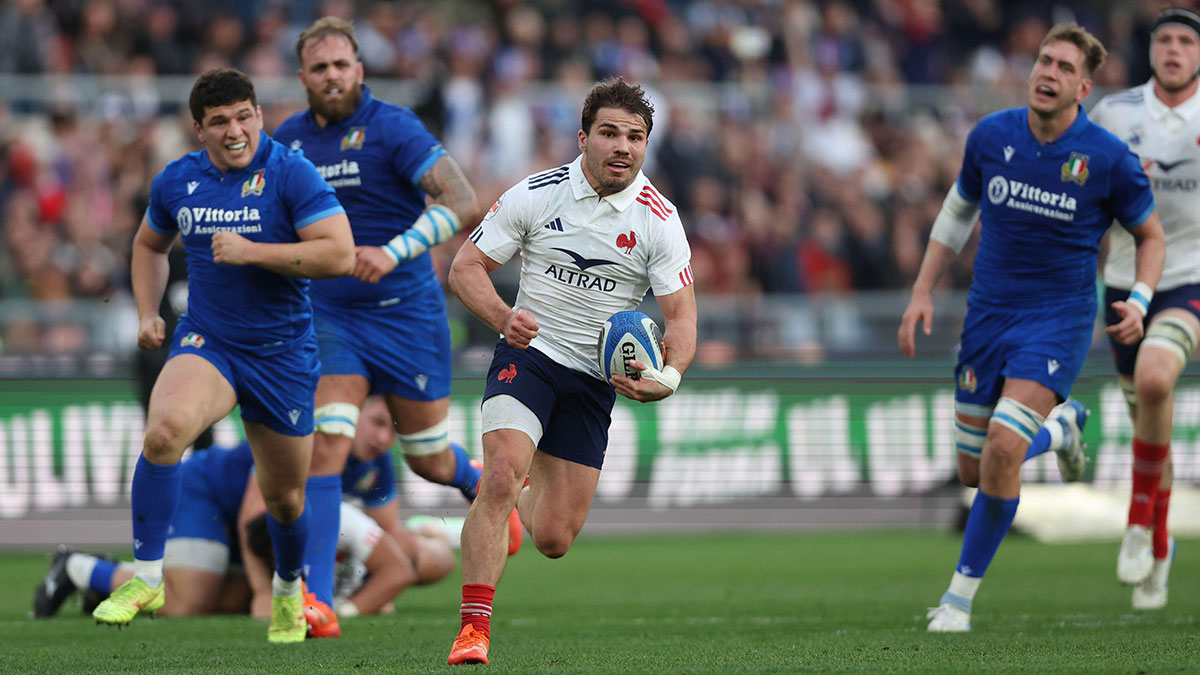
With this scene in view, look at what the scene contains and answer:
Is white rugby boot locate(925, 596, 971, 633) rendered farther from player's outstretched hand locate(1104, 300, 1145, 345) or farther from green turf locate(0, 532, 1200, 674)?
player's outstretched hand locate(1104, 300, 1145, 345)

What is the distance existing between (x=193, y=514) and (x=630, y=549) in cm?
530

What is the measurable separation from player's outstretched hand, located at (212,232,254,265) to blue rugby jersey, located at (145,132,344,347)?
10.7 inches

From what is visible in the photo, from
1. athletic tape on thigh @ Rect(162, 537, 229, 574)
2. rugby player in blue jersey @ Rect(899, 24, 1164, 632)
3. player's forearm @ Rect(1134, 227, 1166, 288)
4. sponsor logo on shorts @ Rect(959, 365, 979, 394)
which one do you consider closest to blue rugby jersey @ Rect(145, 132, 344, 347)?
athletic tape on thigh @ Rect(162, 537, 229, 574)

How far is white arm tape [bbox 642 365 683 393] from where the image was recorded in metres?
6.73

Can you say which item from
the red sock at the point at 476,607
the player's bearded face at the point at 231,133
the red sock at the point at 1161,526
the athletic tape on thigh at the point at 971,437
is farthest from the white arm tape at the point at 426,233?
the red sock at the point at 1161,526

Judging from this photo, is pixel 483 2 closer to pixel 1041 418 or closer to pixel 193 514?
pixel 193 514

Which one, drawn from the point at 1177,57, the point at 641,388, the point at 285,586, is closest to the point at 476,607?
the point at 641,388

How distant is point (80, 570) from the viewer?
978 cm

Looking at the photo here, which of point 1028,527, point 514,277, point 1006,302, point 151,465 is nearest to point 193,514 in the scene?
point 151,465

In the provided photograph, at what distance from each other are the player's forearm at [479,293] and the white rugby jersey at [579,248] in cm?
14

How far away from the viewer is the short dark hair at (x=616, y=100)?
279 inches

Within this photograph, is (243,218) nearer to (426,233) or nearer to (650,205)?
(426,233)

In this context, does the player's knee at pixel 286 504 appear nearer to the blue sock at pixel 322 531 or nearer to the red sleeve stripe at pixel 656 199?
the blue sock at pixel 322 531

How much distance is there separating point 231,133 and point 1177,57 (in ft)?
17.9
